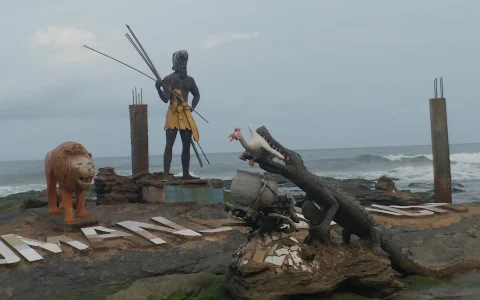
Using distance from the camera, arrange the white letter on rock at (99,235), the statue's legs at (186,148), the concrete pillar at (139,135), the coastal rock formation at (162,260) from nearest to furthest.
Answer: the coastal rock formation at (162,260)
the white letter on rock at (99,235)
the statue's legs at (186,148)
the concrete pillar at (139,135)

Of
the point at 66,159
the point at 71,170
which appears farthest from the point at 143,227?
the point at 66,159

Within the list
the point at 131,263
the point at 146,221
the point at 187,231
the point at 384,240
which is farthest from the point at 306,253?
the point at 146,221

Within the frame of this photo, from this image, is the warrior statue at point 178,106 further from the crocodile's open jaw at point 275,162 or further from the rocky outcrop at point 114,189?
the crocodile's open jaw at point 275,162

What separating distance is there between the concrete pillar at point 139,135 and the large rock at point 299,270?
8.02 metres

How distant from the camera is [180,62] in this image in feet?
34.8

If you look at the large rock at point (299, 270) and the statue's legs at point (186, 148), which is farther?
the statue's legs at point (186, 148)

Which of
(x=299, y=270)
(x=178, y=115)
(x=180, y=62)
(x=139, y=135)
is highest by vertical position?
(x=180, y=62)

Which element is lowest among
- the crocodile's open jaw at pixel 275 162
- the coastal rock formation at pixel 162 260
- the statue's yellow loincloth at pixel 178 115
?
the coastal rock formation at pixel 162 260

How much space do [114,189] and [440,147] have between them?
22.1 ft

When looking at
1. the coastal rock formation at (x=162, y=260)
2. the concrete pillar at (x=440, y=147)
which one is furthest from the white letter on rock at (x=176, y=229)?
the concrete pillar at (x=440, y=147)

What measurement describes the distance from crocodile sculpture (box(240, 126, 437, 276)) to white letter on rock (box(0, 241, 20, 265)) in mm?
3176

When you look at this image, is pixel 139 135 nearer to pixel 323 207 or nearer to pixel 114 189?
pixel 114 189

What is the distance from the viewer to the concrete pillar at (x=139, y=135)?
40.5 ft

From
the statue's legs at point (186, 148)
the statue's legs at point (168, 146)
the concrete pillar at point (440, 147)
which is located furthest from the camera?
the concrete pillar at point (440, 147)
